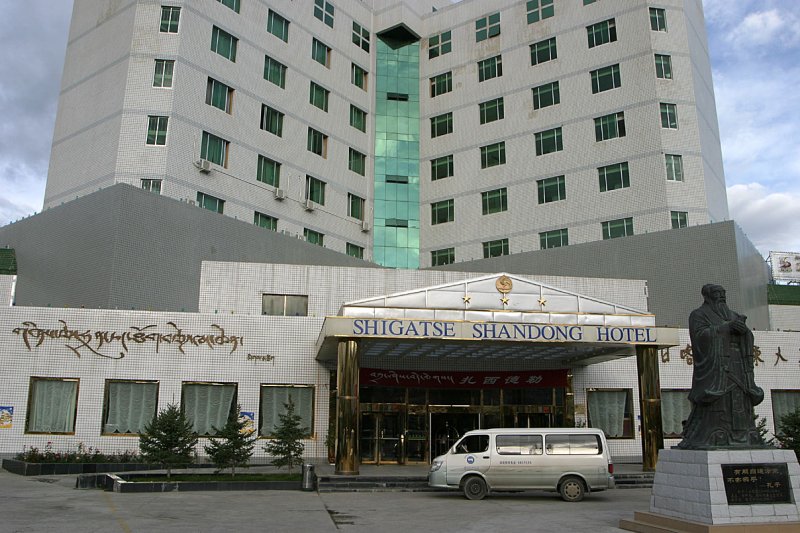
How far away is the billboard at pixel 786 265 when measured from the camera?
60375mm

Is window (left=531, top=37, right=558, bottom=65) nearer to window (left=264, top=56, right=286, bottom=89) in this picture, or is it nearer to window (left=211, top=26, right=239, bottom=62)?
window (left=264, top=56, right=286, bottom=89)

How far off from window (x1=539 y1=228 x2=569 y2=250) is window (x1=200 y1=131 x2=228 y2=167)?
62.4ft

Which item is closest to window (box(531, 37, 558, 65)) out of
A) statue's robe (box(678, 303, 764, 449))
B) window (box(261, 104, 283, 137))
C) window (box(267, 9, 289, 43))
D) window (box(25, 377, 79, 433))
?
window (box(267, 9, 289, 43))

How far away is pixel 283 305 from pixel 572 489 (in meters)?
15.6

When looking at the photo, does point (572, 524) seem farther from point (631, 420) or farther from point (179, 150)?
point (179, 150)

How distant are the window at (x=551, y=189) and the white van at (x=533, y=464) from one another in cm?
2553

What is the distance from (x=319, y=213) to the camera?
1695 inches

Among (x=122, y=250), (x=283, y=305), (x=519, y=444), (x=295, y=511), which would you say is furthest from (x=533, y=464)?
(x=122, y=250)

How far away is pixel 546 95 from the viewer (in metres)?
44.1

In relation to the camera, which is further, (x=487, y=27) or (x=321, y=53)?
(x=487, y=27)

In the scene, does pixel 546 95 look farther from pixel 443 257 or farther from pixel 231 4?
pixel 231 4

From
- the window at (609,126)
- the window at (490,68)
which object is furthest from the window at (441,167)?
the window at (609,126)

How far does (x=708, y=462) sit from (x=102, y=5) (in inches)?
1532

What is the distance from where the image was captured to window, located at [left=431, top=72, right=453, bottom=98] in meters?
49.2
